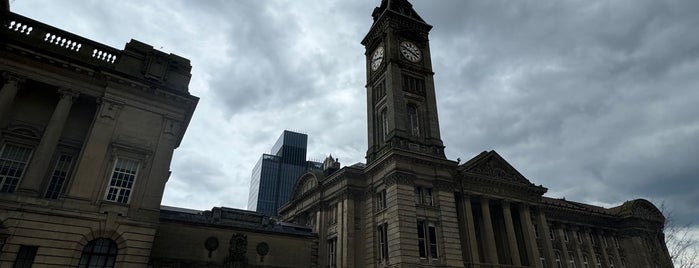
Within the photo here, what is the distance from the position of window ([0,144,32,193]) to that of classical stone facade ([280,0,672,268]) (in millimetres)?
24714

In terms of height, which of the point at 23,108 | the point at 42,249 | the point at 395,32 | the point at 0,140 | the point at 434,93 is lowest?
the point at 42,249

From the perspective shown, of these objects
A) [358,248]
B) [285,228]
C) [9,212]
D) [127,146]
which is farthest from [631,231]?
[9,212]

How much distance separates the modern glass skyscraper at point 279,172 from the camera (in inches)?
6152

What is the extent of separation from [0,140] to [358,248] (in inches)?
1072

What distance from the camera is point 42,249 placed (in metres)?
19.1

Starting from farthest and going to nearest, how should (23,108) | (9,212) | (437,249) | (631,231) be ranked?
(631,231), (437,249), (23,108), (9,212)

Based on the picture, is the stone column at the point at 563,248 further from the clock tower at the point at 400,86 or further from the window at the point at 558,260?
the clock tower at the point at 400,86

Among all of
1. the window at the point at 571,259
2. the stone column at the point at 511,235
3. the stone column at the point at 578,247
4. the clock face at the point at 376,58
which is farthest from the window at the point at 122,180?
the stone column at the point at 578,247

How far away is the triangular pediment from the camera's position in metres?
40.7

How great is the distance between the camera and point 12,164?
2144 cm

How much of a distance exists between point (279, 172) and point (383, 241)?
133m

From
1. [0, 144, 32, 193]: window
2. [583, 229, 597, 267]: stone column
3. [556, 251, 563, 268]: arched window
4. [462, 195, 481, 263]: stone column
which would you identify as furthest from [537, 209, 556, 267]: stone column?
[0, 144, 32, 193]: window

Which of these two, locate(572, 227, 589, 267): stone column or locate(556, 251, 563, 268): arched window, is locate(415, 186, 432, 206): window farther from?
locate(572, 227, 589, 267): stone column

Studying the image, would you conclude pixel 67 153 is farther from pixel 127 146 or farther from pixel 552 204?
pixel 552 204
